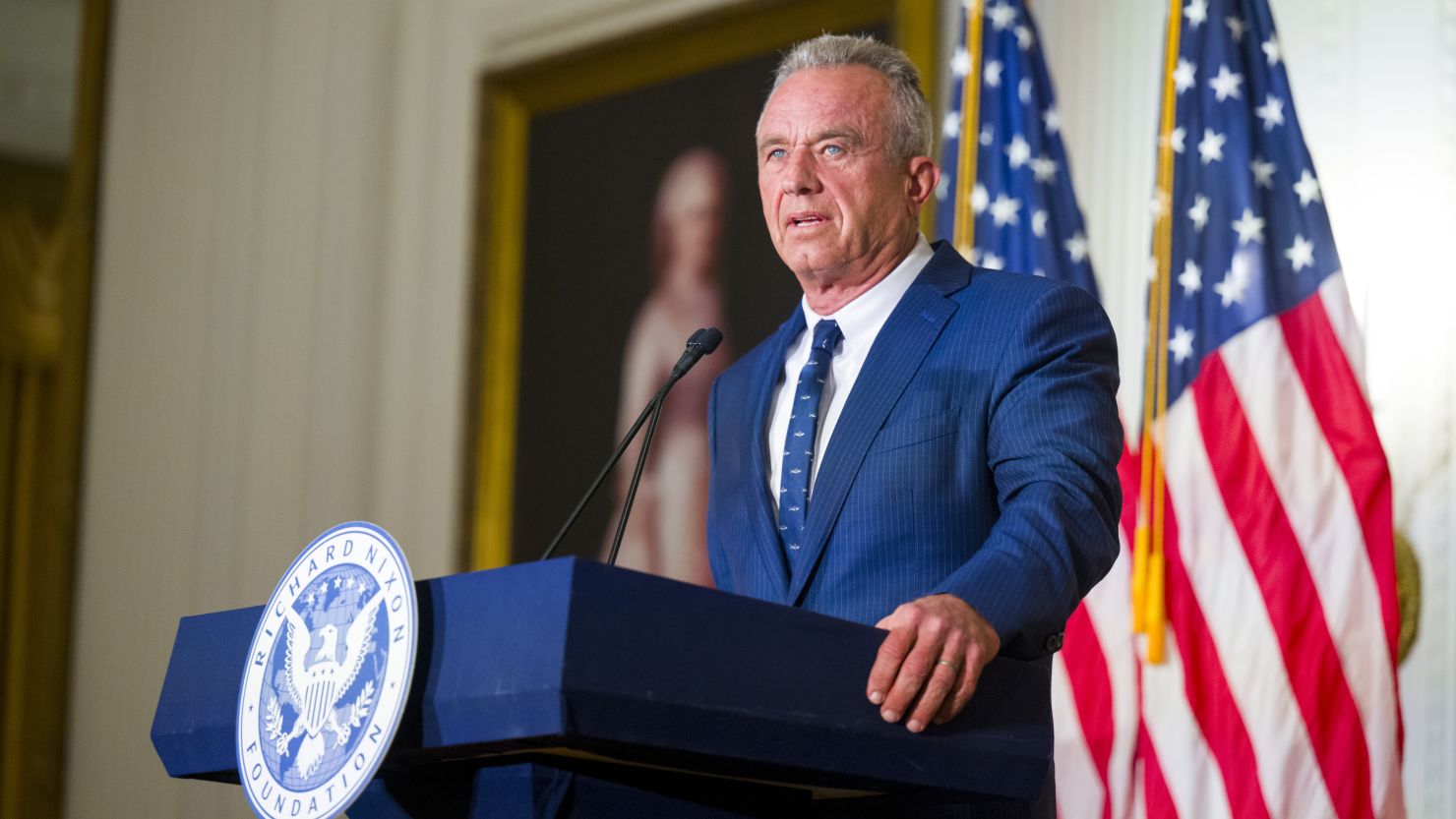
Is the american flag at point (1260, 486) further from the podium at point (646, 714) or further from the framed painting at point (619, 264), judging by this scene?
the podium at point (646, 714)

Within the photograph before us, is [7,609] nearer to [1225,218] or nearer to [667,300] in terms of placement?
[667,300]

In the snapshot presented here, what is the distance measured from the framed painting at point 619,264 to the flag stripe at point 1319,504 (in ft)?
5.34

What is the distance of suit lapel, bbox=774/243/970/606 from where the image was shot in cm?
210

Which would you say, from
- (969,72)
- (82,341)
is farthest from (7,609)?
(969,72)

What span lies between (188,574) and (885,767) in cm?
578

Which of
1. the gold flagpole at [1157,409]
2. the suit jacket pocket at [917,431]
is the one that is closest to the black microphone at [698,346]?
the suit jacket pocket at [917,431]

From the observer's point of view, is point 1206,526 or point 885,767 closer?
point 885,767

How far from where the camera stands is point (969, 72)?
4.68 meters

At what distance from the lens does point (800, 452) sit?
2.22 metres

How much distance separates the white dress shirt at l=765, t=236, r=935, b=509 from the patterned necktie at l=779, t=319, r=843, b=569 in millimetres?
13

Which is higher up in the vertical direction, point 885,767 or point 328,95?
point 328,95

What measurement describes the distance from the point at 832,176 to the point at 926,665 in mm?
958

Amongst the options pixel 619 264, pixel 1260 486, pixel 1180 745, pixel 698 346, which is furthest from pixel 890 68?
pixel 619 264

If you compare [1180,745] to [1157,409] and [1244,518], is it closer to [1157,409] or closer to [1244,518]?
[1244,518]
